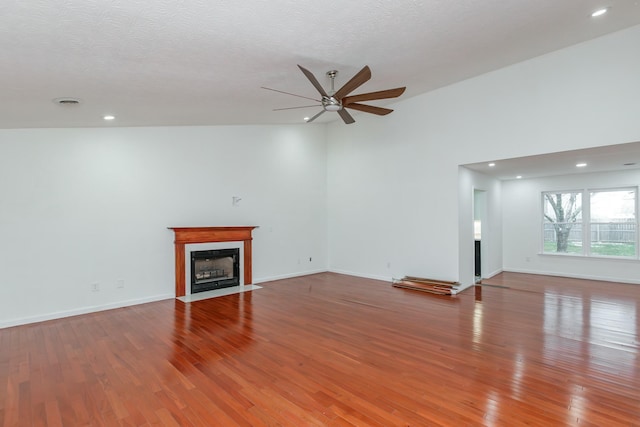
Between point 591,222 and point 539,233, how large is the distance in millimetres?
976

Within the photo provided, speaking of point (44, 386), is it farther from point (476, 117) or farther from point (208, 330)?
point (476, 117)

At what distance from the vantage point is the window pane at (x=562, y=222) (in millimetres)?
7316

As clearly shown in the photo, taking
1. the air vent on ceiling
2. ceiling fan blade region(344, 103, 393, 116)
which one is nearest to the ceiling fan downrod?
ceiling fan blade region(344, 103, 393, 116)

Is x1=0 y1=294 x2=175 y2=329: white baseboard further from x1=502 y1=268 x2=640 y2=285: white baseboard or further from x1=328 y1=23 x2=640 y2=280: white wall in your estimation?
x1=502 y1=268 x2=640 y2=285: white baseboard

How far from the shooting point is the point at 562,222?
7504mm

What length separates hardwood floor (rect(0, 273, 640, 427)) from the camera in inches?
91.0

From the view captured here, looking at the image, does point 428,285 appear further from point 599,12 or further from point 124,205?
point 124,205

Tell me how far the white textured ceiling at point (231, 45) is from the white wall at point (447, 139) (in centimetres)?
40

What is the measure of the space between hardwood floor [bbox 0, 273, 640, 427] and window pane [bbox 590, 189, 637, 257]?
2.00m

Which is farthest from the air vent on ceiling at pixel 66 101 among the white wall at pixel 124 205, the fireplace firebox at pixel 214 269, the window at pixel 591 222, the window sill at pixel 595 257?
the window sill at pixel 595 257

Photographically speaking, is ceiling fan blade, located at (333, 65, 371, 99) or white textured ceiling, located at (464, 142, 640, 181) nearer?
ceiling fan blade, located at (333, 65, 371, 99)

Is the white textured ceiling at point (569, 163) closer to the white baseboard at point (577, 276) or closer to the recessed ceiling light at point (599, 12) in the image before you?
the recessed ceiling light at point (599, 12)

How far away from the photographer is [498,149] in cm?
525

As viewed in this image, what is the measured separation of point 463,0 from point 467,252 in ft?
14.6
